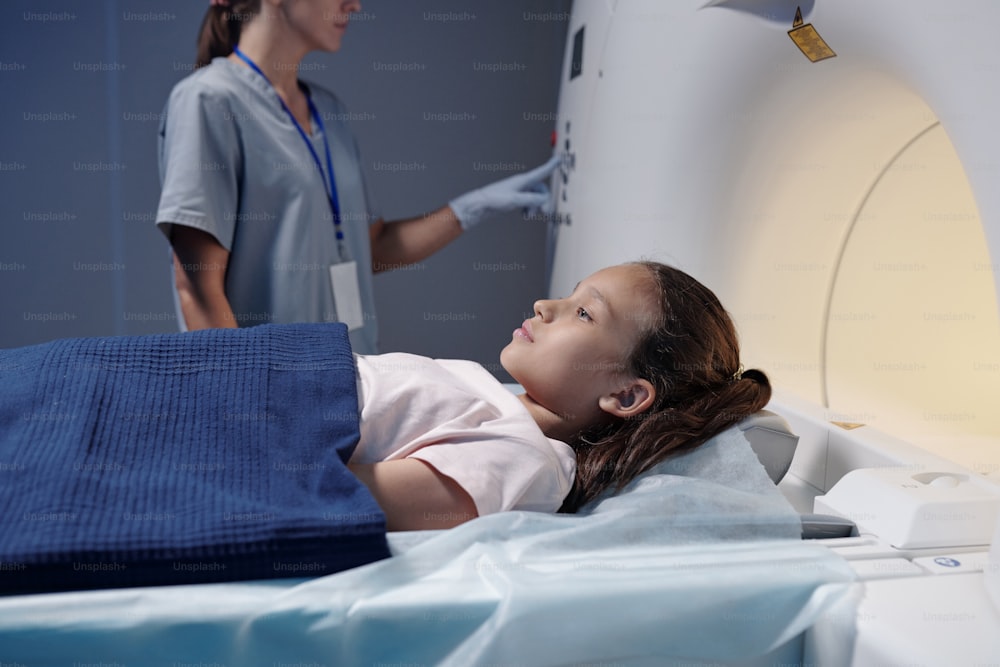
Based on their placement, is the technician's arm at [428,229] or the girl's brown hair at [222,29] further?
the technician's arm at [428,229]

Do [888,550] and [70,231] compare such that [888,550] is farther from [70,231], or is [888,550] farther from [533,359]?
[70,231]

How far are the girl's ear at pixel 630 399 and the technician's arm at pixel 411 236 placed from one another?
109 cm

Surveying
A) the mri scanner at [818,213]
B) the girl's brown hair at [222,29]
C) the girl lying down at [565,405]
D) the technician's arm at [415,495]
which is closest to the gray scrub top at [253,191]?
the girl's brown hair at [222,29]

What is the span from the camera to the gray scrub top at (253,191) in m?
1.56

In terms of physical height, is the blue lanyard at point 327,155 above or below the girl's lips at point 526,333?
above

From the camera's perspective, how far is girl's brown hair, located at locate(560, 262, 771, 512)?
0.97 m

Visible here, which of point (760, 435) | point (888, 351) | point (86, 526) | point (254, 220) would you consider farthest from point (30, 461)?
point (888, 351)

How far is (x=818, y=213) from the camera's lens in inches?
51.7

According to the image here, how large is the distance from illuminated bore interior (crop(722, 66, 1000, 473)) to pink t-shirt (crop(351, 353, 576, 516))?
1.78 ft

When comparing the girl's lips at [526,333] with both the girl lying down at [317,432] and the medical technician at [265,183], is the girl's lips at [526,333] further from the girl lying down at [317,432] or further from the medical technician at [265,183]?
the medical technician at [265,183]

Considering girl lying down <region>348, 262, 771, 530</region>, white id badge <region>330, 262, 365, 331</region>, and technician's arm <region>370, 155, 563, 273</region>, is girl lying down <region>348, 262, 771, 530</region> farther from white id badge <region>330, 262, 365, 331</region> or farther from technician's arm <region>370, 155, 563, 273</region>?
technician's arm <region>370, 155, 563, 273</region>

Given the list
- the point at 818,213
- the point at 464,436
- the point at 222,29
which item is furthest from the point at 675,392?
the point at 222,29

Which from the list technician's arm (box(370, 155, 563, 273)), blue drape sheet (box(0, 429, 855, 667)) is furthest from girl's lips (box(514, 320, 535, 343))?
technician's arm (box(370, 155, 563, 273))

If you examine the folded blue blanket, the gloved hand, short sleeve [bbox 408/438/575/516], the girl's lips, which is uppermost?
the gloved hand
